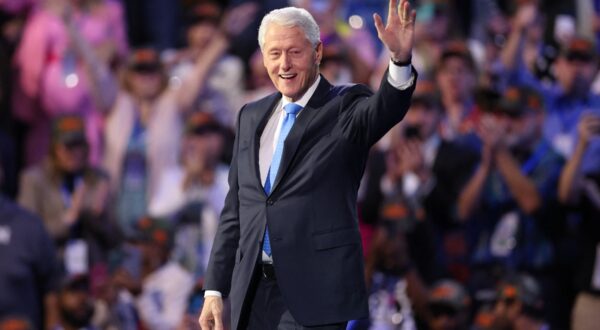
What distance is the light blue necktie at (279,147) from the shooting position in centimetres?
493

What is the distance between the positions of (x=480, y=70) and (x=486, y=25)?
2.61 feet

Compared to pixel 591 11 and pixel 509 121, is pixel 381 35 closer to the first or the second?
pixel 509 121

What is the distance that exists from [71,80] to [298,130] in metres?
5.63

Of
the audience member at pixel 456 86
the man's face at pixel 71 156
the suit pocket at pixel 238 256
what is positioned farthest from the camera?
the audience member at pixel 456 86

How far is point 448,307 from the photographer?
851cm

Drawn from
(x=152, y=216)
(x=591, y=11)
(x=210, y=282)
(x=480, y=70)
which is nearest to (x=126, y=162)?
(x=152, y=216)

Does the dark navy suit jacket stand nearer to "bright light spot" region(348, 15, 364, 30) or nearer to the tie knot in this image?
the tie knot

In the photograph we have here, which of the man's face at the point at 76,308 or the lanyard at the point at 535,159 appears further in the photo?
the lanyard at the point at 535,159

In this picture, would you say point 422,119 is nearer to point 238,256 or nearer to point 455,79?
point 455,79

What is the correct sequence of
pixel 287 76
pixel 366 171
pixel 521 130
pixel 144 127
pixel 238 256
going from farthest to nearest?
pixel 144 127 → pixel 366 171 → pixel 521 130 → pixel 238 256 → pixel 287 76

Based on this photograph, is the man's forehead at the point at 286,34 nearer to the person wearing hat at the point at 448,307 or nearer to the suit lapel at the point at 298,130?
the suit lapel at the point at 298,130

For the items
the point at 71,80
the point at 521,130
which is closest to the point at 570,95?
the point at 521,130

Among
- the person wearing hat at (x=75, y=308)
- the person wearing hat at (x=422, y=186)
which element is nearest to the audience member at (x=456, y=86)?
the person wearing hat at (x=422, y=186)

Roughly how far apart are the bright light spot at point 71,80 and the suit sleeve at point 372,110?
5586 millimetres
